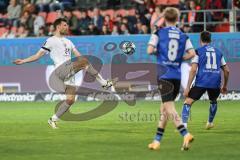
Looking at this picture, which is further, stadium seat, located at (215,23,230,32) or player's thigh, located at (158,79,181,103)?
stadium seat, located at (215,23,230,32)

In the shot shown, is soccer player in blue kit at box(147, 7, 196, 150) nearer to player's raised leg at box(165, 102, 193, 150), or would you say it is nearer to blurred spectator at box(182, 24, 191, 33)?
player's raised leg at box(165, 102, 193, 150)

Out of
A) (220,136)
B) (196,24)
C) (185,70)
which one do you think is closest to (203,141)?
(220,136)

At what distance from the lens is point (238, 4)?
1012 inches

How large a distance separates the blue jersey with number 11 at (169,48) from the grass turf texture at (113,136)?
4.28 feet

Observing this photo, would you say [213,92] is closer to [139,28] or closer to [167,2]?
[139,28]

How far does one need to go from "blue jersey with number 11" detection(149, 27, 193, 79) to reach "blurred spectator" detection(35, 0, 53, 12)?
17.3m

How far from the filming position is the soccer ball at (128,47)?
24.3 metres

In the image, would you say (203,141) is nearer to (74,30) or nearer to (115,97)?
(115,97)

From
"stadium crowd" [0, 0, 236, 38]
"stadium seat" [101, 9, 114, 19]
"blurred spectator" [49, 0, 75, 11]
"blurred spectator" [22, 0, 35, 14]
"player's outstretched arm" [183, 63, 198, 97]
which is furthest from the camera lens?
"blurred spectator" [49, 0, 75, 11]

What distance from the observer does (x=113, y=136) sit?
1462 cm

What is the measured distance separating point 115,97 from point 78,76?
1407 mm

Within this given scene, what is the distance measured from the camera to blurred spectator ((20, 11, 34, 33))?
2753 cm

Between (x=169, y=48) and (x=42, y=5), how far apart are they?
17.6 m

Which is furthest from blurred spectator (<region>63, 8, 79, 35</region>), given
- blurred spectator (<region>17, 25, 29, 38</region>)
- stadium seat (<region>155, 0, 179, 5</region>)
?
stadium seat (<region>155, 0, 179, 5</region>)
